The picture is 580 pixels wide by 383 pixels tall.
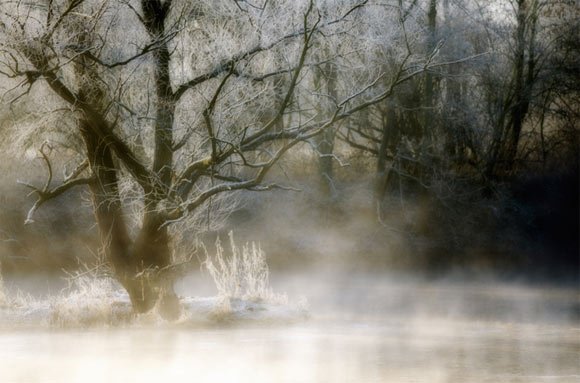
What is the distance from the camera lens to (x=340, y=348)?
1313 centimetres

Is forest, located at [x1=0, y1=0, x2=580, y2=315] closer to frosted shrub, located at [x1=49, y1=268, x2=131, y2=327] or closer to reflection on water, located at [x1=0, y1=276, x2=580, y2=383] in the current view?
frosted shrub, located at [x1=49, y1=268, x2=131, y2=327]

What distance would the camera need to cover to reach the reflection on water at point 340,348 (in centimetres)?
1081

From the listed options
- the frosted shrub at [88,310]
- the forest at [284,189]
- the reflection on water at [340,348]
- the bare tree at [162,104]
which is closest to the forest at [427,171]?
the forest at [284,189]

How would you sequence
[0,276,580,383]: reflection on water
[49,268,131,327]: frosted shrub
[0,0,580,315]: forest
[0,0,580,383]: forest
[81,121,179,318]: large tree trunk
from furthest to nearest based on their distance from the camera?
[0,0,580,315]: forest, [49,268,131,327]: frosted shrub, [81,121,179,318]: large tree trunk, [0,0,580,383]: forest, [0,276,580,383]: reflection on water

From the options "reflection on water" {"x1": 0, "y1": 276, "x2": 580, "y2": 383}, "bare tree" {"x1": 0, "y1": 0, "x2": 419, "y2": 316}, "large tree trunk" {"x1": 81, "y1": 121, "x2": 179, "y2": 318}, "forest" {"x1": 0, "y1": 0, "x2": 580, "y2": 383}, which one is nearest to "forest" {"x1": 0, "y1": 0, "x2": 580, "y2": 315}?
"forest" {"x1": 0, "y1": 0, "x2": 580, "y2": 383}

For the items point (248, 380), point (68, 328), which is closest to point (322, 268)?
point (68, 328)

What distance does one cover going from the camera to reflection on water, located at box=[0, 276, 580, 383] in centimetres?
1081

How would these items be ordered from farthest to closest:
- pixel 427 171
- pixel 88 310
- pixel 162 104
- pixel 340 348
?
pixel 427 171 < pixel 88 310 < pixel 162 104 < pixel 340 348

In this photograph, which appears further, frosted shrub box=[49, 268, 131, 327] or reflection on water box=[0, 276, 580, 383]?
frosted shrub box=[49, 268, 131, 327]

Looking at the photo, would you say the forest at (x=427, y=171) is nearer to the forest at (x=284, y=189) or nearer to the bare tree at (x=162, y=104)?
the forest at (x=284, y=189)

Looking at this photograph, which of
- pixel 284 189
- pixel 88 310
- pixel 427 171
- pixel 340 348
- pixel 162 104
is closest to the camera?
pixel 340 348

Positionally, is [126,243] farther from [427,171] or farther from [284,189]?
[427,171]

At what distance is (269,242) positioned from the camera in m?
29.3

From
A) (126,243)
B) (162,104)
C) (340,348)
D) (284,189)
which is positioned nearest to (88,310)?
(126,243)
